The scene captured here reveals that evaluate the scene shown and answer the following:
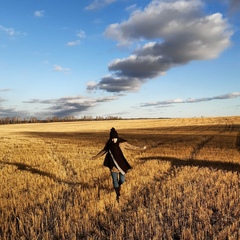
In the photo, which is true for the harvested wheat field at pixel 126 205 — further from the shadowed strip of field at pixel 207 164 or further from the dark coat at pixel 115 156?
the dark coat at pixel 115 156

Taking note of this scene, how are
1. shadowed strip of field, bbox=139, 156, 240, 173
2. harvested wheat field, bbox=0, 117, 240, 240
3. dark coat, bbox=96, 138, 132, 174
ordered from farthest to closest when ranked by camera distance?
shadowed strip of field, bbox=139, 156, 240, 173, dark coat, bbox=96, 138, 132, 174, harvested wheat field, bbox=0, 117, 240, 240

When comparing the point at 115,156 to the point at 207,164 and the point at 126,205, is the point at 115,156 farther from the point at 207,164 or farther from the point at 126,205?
the point at 207,164

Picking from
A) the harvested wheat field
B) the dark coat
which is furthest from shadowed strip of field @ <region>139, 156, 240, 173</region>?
the dark coat

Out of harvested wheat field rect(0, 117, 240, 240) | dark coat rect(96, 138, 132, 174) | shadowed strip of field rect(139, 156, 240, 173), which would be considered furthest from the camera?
shadowed strip of field rect(139, 156, 240, 173)

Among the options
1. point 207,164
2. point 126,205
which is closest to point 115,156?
point 126,205

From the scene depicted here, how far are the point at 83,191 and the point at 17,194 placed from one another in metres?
1.91

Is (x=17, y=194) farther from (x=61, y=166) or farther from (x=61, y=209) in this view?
(x=61, y=166)

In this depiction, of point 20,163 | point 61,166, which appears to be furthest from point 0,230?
point 20,163

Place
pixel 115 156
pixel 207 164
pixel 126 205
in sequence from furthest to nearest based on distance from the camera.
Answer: pixel 207 164 → pixel 115 156 → pixel 126 205

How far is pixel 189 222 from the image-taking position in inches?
262

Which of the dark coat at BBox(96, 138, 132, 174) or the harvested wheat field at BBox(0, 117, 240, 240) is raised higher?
the dark coat at BBox(96, 138, 132, 174)

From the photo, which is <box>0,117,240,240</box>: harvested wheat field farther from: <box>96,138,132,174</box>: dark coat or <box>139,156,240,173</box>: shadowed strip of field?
<box>96,138,132,174</box>: dark coat

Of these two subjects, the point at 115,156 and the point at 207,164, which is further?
the point at 207,164

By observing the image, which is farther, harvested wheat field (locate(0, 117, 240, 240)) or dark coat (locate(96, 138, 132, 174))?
dark coat (locate(96, 138, 132, 174))
